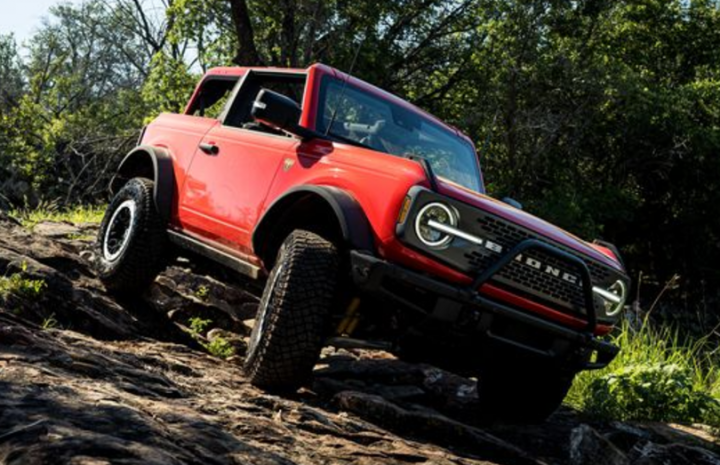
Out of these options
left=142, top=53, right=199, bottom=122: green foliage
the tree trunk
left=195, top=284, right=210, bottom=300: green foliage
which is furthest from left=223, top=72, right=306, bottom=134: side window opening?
left=142, top=53, right=199, bottom=122: green foliage

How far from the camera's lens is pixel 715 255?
25.8m

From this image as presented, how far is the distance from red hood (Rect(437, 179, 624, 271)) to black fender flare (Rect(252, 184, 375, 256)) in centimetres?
43

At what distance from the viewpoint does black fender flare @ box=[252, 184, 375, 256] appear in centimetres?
382

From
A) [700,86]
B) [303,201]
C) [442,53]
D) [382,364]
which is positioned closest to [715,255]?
[700,86]

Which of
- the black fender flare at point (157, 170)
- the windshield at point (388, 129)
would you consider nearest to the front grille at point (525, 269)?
the windshield at point (388, 129)

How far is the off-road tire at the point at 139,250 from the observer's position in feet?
18.4

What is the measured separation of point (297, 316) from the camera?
12.5ft

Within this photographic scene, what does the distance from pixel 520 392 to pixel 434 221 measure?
1604 millimetres

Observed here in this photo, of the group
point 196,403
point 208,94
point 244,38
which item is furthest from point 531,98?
point 196,403

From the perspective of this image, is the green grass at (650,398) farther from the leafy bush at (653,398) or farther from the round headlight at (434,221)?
Answer: the round headlight at (434,221)

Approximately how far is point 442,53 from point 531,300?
1712 centimetres

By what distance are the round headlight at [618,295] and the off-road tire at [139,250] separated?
10.2 feet

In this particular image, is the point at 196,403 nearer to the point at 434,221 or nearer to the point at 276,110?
the point at 434,221

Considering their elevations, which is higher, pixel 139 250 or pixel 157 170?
pixel 157 170
